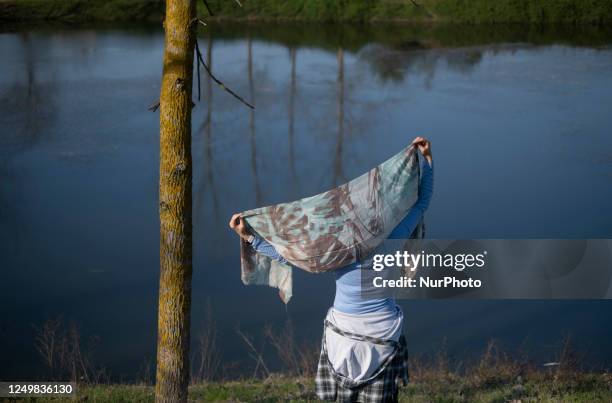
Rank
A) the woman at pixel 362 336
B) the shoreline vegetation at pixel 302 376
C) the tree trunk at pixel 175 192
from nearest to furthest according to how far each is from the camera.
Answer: the tree trunk at pixel 175 192 < the woman at pixel 362 336 < the shoreline vegetation at pixel 302 376

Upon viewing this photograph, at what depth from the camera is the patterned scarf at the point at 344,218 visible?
3.25 meters

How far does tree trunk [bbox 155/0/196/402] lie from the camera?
125 inches

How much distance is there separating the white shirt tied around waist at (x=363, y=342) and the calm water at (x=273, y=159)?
2816mm

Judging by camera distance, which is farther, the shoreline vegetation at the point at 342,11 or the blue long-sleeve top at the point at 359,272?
the shoreline vegetation at the point at 342,11

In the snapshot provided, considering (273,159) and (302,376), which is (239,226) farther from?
(273,159)

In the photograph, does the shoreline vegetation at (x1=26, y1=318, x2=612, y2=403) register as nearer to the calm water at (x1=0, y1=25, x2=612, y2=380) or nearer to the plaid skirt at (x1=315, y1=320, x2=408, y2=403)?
the calm water at (x1=0, y1=25, x2=612, y2=380)

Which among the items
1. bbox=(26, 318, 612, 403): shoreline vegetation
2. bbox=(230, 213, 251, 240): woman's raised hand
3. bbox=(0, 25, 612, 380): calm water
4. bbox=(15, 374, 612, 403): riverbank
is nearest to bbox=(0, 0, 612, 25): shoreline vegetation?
bbox=(0, 25, 612, 380): calm water

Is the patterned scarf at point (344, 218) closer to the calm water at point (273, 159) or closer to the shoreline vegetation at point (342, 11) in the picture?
the calm water at point (273, 159)

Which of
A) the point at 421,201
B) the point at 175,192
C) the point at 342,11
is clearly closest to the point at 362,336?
the point at 421,201

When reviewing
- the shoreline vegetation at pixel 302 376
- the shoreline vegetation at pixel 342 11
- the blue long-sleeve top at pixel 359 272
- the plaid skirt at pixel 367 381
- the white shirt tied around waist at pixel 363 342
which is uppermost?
the shoreline vegetation at pixel 342 11

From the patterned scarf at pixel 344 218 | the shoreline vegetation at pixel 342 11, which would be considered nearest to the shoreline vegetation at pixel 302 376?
the patterned scarf at pixel 344 218

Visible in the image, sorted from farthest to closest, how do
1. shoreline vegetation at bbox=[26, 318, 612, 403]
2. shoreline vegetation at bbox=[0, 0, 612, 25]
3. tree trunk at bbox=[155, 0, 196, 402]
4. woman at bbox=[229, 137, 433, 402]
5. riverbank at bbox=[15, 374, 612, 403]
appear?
shoreline vegetation at bbox=[0, 0, 612, 25] < shoreline vegetation at bbox=[26, 318, 612, 403] < riverbank at bbox=[15, 374, 612, 403] < woman at bbox=[229, 137, 433, 402] < tree trunk at bbox=[155, 0, 196, 402]

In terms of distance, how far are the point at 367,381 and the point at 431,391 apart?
129 cm

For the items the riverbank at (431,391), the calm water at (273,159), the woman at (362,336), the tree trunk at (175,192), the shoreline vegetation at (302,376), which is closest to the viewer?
the tree trunk at (175,192)
